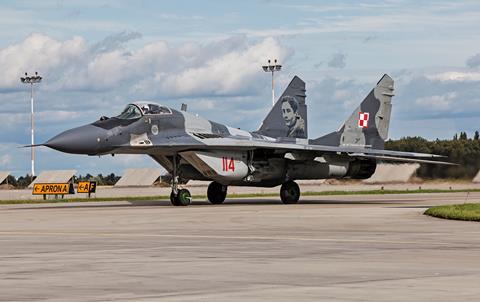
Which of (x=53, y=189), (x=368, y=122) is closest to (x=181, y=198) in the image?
(x=368, y=122)

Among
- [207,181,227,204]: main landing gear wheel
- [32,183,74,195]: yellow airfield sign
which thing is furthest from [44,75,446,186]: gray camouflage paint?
[32,183,74,195]: yellow airfield sign

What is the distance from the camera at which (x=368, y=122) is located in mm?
39156

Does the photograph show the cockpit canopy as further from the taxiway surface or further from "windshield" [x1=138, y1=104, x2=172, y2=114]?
the taxiway surface

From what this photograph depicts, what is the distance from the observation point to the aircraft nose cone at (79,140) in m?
29.9

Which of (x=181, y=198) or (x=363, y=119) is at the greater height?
(x=363, y=119)

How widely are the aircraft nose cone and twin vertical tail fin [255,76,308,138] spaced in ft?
34.5

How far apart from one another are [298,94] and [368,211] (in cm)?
1259

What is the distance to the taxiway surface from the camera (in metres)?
10.0

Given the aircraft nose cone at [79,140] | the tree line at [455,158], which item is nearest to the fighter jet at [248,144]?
the aircraft nose cone at [79,140]

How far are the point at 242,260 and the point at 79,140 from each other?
17.4 metres

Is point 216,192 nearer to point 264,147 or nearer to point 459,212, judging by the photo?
point 264,147

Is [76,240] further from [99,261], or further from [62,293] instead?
[62,293]

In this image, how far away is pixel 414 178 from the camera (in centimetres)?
4688

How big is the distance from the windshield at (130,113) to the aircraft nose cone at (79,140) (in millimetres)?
1147
